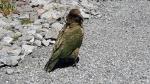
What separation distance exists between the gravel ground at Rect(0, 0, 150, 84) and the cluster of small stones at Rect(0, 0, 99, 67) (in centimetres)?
27

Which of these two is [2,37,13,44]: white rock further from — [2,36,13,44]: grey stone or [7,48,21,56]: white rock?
[7,48,21,56]: white rock

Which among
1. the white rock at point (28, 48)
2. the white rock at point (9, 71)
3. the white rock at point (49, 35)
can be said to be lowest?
the white rock at point (9, 71)

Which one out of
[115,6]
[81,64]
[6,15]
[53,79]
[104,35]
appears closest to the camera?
[53,79]

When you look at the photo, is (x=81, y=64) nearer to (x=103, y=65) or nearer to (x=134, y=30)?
(x=103, y=65)

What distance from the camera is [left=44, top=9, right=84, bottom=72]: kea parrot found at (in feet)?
35.4

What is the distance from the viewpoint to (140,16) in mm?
14766

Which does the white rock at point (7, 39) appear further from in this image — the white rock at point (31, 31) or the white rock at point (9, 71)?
the white rock at point (9, 71)

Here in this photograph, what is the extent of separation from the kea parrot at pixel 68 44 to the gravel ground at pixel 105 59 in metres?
0.21

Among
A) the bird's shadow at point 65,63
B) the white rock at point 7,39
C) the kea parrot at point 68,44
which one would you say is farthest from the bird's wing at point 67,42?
the white rock at point 7,39

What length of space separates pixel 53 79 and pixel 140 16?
5.24m

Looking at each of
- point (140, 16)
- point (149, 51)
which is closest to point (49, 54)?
point (149, 51)

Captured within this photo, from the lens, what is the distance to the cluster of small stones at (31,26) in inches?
461

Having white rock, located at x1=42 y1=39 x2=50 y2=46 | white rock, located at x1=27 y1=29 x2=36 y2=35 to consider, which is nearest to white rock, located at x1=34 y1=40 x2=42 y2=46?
white rock, located at x1=42 y1=39 x2=50 y2=46

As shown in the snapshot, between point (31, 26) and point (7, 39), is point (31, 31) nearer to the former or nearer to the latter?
point (31, 26)
